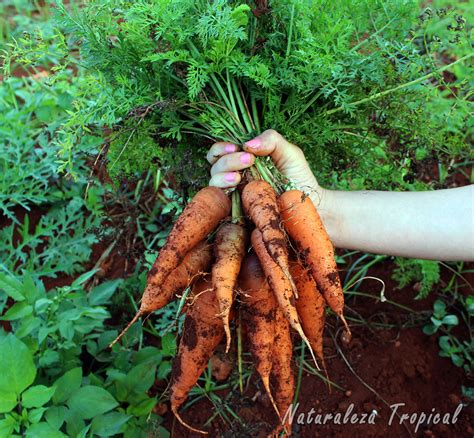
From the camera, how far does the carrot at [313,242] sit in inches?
55.6

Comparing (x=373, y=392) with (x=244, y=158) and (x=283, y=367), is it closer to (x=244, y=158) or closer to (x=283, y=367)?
(x=283, y=367)

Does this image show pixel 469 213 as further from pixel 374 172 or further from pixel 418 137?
pixel 374 172

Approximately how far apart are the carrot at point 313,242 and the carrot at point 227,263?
0.48 feet

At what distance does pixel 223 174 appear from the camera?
1.49m

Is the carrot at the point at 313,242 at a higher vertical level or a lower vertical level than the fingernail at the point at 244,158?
lower

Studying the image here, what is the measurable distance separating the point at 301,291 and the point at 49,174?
1.44 m

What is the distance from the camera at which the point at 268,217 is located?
4.48 ft

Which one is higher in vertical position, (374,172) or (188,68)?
(188,68)

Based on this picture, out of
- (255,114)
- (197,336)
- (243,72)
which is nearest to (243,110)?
(255,114)

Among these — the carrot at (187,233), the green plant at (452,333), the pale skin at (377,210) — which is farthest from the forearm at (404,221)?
the green plant at (452,333)

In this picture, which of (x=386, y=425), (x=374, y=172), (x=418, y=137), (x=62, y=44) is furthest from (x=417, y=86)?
(x=386, y=425)

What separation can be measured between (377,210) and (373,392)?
29.8 inches

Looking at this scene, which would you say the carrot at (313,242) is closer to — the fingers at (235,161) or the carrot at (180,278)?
the fingers at (235,161)

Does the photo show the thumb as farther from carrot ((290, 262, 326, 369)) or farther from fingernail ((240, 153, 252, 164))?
carrot ((290, 262, 326, 369))
